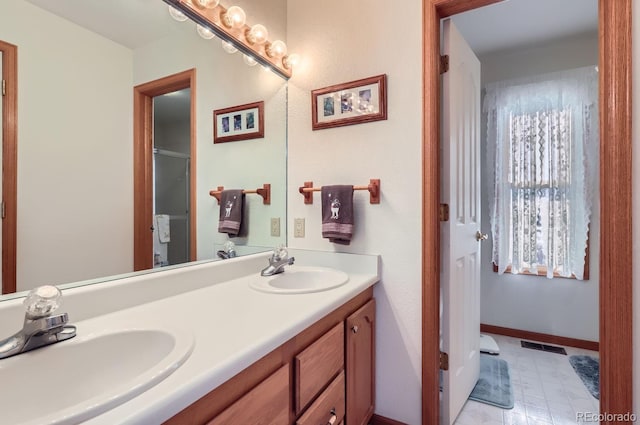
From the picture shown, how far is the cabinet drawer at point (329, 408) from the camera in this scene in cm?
92

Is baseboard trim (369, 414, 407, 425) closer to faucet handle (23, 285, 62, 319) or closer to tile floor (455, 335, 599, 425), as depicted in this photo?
tile floor (455, 335, 599, 425)

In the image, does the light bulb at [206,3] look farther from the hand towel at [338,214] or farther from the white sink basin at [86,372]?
the white sink basin at [86,372]

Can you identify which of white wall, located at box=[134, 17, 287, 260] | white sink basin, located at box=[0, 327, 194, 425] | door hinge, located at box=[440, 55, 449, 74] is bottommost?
white sink basin, located at box=[0, 327, 194, 425]

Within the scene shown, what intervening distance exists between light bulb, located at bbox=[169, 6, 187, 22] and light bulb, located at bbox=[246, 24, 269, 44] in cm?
35

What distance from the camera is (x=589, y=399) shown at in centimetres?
173

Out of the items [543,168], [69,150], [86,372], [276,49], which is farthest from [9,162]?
[543,168]

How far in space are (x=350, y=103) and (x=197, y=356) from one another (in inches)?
51.6

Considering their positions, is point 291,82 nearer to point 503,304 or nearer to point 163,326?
point 163,326

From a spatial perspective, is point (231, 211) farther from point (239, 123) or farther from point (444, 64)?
point (444, 64)

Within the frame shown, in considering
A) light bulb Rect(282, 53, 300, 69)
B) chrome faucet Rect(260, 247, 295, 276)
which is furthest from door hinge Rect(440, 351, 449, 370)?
light bulb Rect(282, 53, 300, 69)

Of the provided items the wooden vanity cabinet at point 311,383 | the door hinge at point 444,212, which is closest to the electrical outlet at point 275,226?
the wooden vanity cabinet at point 311,383

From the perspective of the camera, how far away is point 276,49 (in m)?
1.64

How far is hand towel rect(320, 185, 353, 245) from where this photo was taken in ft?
4.86

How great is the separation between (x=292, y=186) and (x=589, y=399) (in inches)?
81.4
